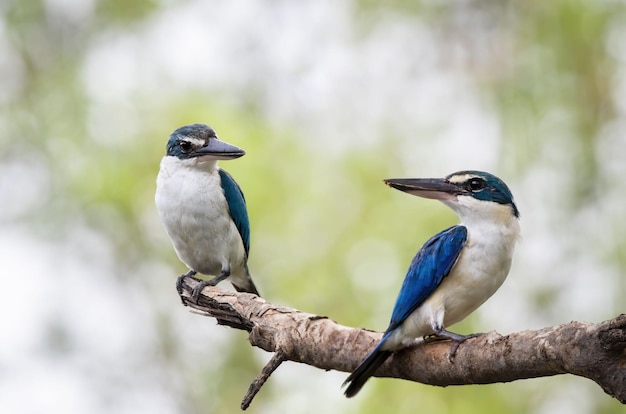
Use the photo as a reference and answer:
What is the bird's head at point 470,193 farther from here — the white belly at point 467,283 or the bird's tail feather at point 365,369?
the bird's tail feather at point 365,369

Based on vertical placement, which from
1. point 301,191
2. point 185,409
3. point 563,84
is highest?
point 563,84

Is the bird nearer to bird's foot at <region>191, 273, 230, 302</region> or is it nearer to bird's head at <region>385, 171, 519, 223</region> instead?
Answer: bird's head at <region>385, 171, 519, 223</region>

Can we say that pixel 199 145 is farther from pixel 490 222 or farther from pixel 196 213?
pixel 490 222

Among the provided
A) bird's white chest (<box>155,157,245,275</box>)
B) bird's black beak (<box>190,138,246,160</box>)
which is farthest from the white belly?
bird's white chest (<box>155,157,245,275</box>)

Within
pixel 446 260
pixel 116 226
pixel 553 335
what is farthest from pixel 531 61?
pixel 553 335

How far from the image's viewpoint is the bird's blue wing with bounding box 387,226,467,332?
4.60 meters

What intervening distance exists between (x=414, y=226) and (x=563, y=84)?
3.17m

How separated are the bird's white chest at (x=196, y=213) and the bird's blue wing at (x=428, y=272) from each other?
5.91 ft

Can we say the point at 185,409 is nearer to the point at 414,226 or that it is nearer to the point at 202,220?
the point at 414,226

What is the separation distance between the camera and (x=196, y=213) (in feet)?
19.7

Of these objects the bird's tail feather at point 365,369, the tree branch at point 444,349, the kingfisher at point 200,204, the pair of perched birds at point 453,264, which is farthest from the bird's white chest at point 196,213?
the bird's tail feather at point 365,369

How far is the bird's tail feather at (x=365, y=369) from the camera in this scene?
14.4ft

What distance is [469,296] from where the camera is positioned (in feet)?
15.3

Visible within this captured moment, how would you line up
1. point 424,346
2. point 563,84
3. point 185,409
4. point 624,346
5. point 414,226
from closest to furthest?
1. point 624,346
2. point 424,346
3. point 414,226
4. point 563,84
5. point 185,409
